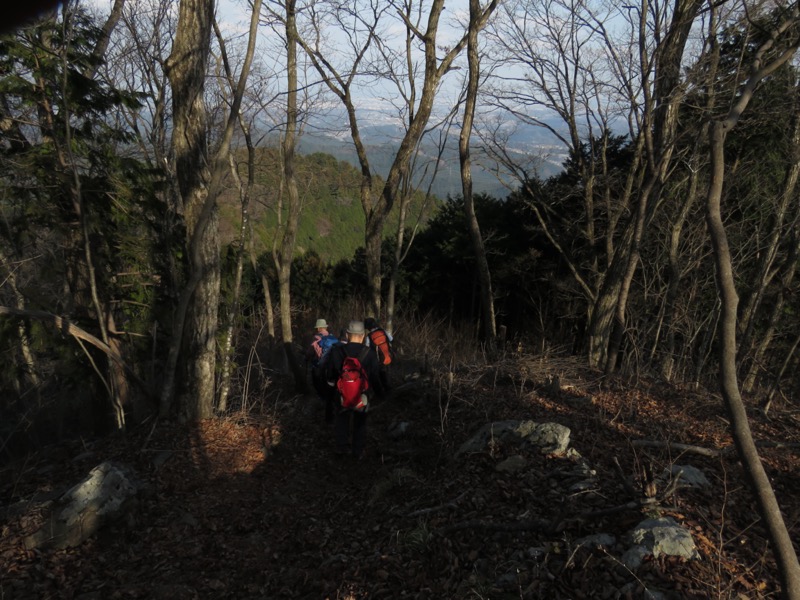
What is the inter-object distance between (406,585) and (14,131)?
23.5 ft

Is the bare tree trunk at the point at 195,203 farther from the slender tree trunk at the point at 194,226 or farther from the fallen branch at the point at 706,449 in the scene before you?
the fallen branch at the point at 706,449

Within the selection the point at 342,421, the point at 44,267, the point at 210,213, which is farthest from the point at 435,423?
the point at 44,267

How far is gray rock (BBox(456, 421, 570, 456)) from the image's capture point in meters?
4.87

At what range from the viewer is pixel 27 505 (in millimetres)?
4770

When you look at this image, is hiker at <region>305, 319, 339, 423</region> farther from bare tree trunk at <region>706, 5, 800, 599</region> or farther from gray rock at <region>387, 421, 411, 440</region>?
bare tree trunk at <region>706, 5, 800, 599</region>

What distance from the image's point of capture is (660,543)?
3.22m

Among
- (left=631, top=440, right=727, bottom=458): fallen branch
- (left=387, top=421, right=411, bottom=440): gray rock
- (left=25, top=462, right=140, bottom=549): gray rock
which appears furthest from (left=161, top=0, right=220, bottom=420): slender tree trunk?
(left=631, top=440, right=727, bottom=458): fallen branch

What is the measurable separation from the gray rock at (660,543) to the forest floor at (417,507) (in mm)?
48

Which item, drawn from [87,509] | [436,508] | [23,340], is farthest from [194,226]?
[23,340]

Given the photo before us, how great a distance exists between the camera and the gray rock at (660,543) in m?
3.19

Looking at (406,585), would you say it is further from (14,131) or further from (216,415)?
(14,131)

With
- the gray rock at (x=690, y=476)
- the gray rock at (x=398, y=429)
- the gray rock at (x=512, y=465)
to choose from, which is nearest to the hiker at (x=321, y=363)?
the gray rock at (x=398, y=429)

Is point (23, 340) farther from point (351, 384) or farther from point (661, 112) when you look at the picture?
point (661, 112)

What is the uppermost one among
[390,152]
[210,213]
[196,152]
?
[390,152]
